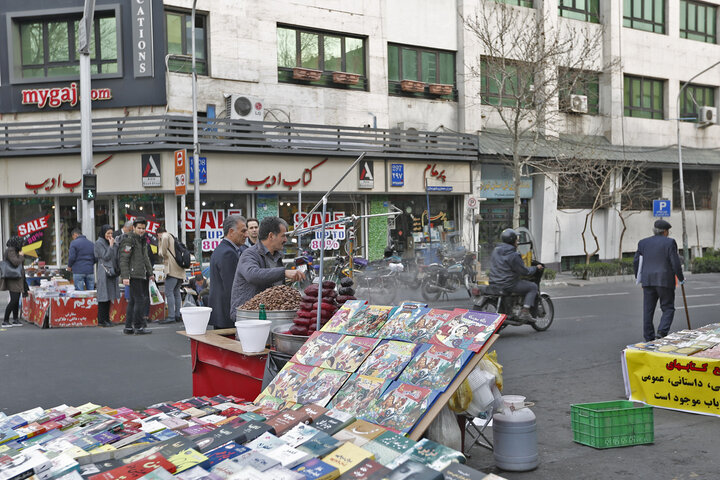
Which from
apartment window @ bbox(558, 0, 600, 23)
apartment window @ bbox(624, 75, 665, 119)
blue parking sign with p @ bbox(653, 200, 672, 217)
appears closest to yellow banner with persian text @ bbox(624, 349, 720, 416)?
blue parking sign with p @ bbox(653, 200, 672, 217)

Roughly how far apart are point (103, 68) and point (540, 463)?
19033mm

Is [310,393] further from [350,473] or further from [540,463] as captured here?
[540,463]

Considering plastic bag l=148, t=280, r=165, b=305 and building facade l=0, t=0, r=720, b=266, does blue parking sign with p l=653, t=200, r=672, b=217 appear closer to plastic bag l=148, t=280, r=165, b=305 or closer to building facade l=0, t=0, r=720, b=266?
building facade l=0, t=0, r=720, b=266

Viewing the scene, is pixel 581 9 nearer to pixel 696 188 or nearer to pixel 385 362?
pixel 696 188

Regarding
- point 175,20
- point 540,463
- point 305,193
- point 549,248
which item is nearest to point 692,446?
point 540,463

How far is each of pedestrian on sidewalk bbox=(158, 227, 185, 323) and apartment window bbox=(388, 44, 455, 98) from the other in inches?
505

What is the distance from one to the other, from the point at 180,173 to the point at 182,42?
15.9ft

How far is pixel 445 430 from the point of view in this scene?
14.5ft

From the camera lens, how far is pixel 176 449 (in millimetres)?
3605

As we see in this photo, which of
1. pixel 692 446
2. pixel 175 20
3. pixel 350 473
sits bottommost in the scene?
pixel 692 446

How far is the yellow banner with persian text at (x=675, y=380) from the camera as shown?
21.8 ft

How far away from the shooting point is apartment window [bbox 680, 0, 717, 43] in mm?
32719

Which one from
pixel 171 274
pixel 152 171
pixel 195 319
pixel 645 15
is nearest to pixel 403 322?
pixel 195 319

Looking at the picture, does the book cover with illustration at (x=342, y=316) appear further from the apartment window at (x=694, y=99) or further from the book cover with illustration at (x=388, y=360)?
the apartment window at (x=694, y=99)
